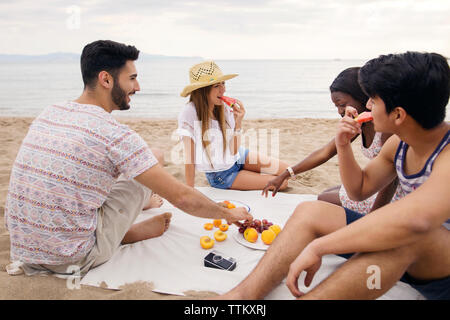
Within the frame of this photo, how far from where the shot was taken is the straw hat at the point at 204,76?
3172mm

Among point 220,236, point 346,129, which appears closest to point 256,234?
point 220,236

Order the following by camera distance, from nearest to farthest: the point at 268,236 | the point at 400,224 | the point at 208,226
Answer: the point at 400,224, the point at 268,236, the point at 208,226

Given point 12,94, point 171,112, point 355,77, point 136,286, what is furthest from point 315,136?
point 12,94

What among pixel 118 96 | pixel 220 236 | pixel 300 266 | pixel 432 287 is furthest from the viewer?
pixel 220 236

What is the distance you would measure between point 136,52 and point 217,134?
4.87ft

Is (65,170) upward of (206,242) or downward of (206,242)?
upward

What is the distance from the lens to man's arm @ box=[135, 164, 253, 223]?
1.76 m

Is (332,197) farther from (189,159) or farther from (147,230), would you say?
(147,230)

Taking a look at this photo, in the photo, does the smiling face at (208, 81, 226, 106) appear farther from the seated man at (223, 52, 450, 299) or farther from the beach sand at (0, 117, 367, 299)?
the seated man at (223, 52, 450, 299)

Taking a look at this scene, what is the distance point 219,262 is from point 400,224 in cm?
124

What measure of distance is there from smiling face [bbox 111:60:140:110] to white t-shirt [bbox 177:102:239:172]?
104cm

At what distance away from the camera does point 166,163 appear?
15.1 ft

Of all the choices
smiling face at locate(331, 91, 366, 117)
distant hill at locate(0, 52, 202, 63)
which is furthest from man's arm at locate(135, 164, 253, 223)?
distant hill at locate(0, 52, 202, 63)
